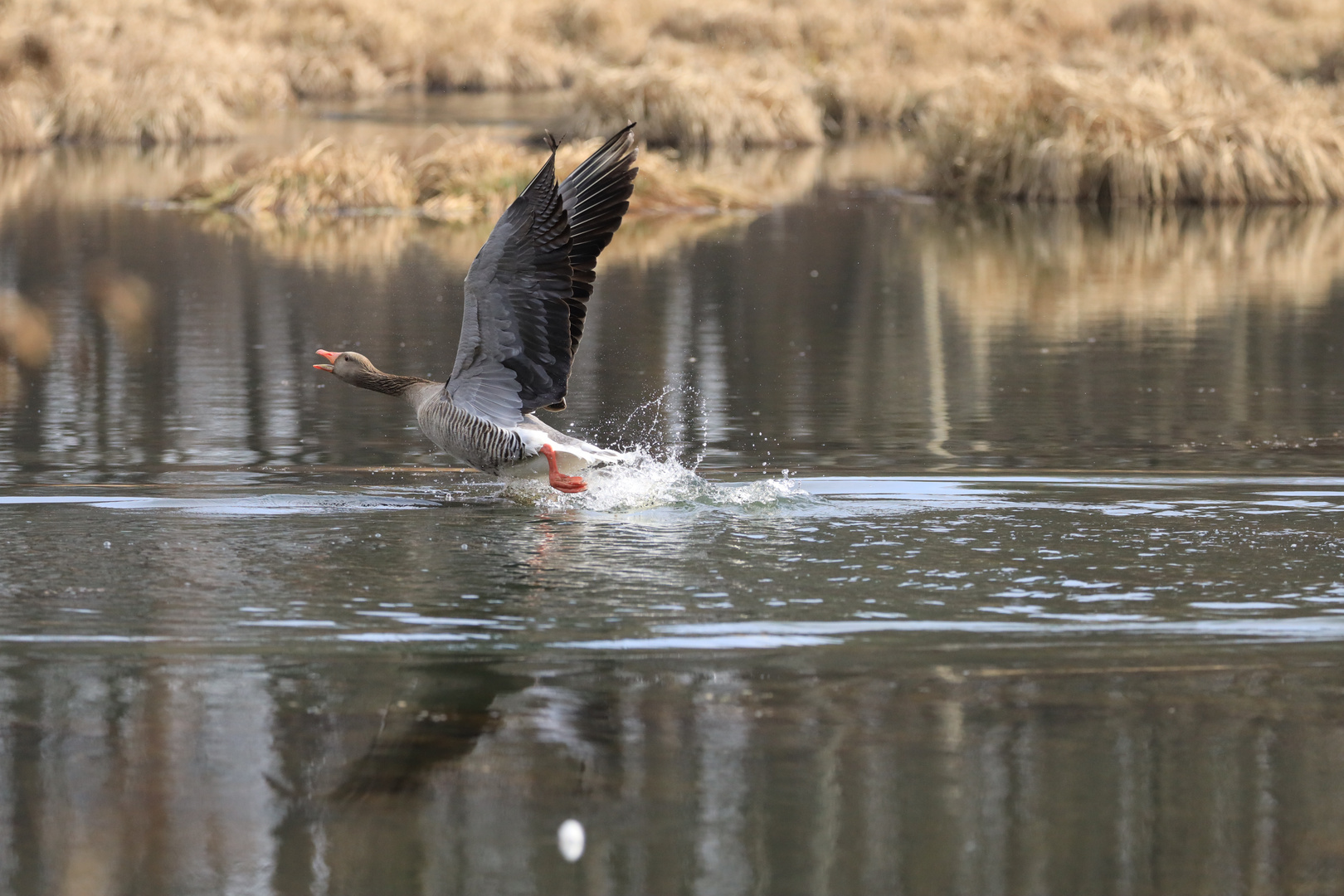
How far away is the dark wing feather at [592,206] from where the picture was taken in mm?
8914

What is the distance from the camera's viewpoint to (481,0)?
200 ft

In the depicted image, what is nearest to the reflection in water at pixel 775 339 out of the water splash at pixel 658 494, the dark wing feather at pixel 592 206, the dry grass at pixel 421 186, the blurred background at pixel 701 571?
the blurred background at pixel 701 571

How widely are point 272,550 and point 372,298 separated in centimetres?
901

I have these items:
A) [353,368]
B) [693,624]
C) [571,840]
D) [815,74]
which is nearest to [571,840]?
[571,840]

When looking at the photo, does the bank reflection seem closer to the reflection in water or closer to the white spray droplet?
the white spray droplet

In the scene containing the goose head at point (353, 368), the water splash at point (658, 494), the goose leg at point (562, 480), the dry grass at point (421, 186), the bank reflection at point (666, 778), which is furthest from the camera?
the dry grass at point (421, 186)

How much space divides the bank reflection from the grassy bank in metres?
2.03

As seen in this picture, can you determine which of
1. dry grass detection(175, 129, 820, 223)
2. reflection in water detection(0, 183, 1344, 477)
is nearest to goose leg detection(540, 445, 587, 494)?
reflection in water detection(0, 183, 1344, 477)

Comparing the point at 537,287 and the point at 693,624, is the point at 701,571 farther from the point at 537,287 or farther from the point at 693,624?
the point at 537,287

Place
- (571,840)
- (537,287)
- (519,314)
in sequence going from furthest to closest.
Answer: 1. (519,314)
2. (537,287)
3. (571,840)

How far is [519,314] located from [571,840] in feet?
13.8

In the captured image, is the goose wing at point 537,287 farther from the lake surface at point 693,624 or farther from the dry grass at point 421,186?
the dry grass at point 421,186

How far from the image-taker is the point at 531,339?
28.7 feet

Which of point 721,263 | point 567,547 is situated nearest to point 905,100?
point 721,263
